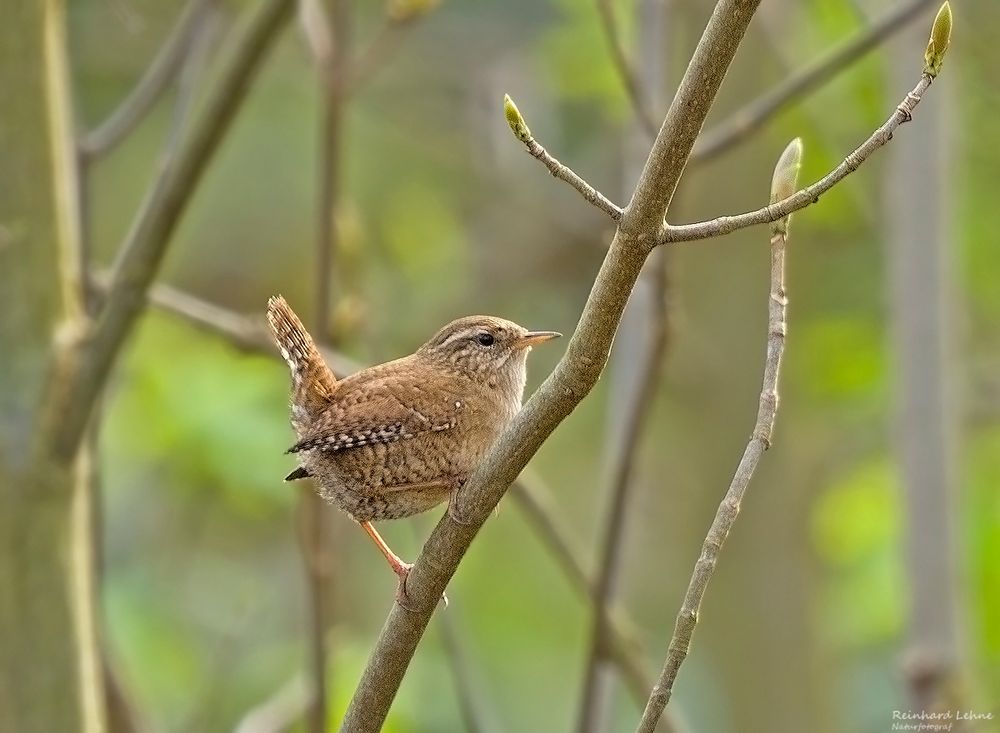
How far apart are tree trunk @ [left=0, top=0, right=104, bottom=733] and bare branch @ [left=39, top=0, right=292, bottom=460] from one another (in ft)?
0.25

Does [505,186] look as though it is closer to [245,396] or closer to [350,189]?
[350,189]

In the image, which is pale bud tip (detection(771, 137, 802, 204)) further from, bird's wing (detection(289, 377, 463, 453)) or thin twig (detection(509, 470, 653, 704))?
thin twig (detection(509, 470, 653, 704))

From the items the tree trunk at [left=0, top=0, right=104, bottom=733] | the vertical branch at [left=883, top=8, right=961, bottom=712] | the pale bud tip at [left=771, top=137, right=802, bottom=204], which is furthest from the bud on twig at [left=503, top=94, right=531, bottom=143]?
the vertical branch at [left=883, top=8, right=961, bottom=712]

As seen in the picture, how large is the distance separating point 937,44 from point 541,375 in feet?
18.4

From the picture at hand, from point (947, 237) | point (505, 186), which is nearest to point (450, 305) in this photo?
point (505, 186)

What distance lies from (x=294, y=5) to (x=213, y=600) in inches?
195

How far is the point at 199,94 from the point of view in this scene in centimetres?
403

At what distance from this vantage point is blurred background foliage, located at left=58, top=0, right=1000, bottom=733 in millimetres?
5715

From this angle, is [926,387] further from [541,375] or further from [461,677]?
[541,375]

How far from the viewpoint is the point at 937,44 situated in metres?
2.05

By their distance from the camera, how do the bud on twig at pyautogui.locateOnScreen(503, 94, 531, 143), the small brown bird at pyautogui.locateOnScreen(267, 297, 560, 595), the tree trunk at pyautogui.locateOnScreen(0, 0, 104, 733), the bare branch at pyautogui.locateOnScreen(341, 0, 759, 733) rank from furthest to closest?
the tree trunk at pyautogui.locateOnScreen(0, 0, 104, 733)
the small brown bird at pyautogui.locateOnScreen(267, 297, 560, 595)
the bud on twig at pyautogui.locateOnScreen(503, 94, 531, 143)
the bare branch at pyautogui.locateOnScreen(341, 0, 759, 733)

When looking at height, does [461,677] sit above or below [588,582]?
below

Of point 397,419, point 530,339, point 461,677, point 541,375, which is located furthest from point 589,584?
point 541,375

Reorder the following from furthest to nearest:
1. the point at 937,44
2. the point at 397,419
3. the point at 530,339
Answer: the point at 530,339 < the point at 397,419 < the point at 937,44
